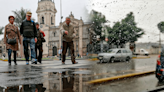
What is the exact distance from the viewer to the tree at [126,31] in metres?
3.99

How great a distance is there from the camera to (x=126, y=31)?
432 cm

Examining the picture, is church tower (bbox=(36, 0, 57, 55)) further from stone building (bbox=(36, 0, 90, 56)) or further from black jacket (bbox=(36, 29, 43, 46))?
black jacket (bbox=(36, 29, 43, 46))

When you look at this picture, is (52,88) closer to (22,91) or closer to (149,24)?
(22,91)

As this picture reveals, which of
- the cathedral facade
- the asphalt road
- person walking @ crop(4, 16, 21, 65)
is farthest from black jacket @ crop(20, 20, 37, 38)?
the cathedral facade

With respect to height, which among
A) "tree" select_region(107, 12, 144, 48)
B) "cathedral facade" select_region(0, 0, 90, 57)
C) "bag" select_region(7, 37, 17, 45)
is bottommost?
"bag" select_region(7, 37, 17, 45)

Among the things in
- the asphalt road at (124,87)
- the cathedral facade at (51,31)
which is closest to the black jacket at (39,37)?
the asphalt road at (124,87)

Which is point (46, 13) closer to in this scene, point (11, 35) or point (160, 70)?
point (11, 35)

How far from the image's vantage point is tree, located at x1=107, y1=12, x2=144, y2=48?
3992mm

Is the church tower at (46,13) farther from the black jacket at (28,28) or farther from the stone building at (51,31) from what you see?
the black jacket at (28,28)

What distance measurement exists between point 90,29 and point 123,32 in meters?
2.31

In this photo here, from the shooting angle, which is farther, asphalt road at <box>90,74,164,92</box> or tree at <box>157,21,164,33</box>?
tree at <box>157,21,164,33</box>

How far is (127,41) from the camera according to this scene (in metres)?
4.54

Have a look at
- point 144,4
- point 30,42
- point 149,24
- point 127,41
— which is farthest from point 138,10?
point 30,42

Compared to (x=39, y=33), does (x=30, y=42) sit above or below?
below
